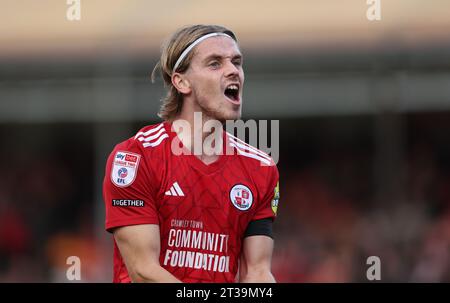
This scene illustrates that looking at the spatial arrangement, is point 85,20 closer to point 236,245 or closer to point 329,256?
point 329,256

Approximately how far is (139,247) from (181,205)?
35cm

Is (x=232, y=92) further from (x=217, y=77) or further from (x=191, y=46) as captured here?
(x=191, y=46)

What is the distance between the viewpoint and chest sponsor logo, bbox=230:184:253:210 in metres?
4.85

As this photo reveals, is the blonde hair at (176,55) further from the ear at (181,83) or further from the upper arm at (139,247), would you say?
the upper arm at (139,247)

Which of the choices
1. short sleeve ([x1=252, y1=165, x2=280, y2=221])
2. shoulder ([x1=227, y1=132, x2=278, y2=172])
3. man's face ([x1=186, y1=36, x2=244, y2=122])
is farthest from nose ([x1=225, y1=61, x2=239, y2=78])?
short sleeve ([x1=252, y1=165, x2=280, y2=221])

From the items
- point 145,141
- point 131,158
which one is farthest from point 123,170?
point 145,141

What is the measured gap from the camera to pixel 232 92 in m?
4.94

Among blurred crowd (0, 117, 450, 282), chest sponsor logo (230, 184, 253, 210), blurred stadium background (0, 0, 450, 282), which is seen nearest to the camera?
chest sponsor logo (230, 184, 253, 210)

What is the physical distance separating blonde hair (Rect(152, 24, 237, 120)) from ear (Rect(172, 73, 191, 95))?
34mm

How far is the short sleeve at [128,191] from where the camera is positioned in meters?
4.62

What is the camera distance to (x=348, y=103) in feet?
37.9

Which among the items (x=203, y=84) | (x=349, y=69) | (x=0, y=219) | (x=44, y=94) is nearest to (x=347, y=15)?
(x=349, y=69)

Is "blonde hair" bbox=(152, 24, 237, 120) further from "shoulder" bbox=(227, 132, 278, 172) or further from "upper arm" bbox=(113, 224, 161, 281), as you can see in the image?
"upper arm" bbox=(113, 224, 161, 281)

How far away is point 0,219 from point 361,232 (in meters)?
4.49
